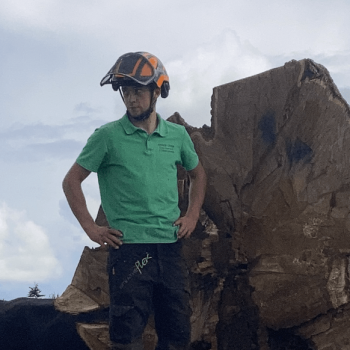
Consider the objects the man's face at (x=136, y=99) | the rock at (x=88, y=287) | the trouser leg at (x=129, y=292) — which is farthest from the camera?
the rock at (x=88, y=287)

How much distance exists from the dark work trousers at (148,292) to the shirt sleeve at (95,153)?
17.2 inches

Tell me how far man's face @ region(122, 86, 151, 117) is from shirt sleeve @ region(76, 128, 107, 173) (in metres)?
0.19

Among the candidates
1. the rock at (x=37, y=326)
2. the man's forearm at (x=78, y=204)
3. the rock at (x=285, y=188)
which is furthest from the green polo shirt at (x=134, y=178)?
the rock at (x=37, y=326)

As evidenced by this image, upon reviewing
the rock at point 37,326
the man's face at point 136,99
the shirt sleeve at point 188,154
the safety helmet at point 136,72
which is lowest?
the rock at point 37,326

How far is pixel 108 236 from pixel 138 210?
195mm

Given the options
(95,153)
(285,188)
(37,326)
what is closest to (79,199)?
(95,153)

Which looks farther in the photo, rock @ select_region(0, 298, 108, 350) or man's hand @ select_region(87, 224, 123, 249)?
rock @ select_region(0, 298, 108, 350)

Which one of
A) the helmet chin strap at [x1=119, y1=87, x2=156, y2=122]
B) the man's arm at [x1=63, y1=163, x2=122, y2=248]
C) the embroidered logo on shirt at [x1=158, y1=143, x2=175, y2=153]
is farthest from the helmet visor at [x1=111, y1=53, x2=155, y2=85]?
the man's arm at [x1=63, y1=163, x2=122, y2=248]

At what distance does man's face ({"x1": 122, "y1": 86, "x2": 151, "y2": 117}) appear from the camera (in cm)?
321

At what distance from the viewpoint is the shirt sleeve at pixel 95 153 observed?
10.4 ft

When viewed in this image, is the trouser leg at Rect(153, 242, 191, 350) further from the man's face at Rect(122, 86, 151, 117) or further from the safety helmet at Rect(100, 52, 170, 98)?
the safety helmet at Rect(100, 52, 170, 98)

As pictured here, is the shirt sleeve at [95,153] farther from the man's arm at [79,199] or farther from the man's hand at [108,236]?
the man's hand at [108,236]

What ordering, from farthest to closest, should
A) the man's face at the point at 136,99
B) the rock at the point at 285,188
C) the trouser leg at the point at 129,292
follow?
the rock at the point at 285,188
the man's face at the point at 136,99
the trouser leg at the point at 129,292

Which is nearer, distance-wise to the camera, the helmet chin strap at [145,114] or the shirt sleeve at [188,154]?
the helmet chin strap at [145,114]
